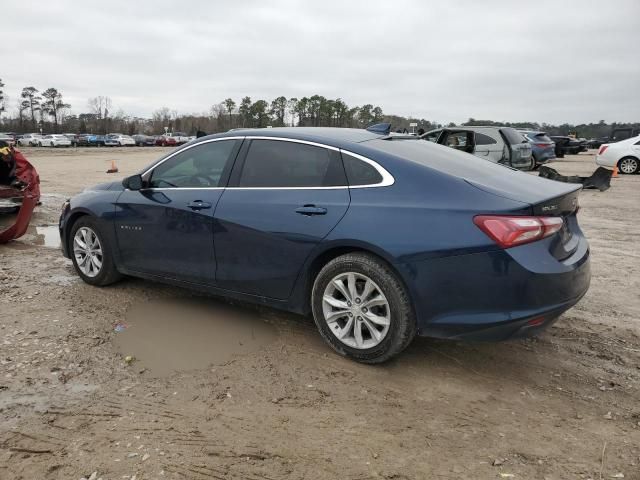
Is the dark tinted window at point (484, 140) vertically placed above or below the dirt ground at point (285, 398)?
above

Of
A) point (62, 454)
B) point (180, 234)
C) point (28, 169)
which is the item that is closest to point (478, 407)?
Result: point (62, 454)

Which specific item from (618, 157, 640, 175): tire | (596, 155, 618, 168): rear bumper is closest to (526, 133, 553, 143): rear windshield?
(596, 155, 618, 168): rear bumper

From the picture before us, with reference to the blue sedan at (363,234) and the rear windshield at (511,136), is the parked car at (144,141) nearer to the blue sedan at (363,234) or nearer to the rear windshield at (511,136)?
the rear windshield at (511,136)

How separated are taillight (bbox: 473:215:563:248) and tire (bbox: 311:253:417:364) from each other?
659mm

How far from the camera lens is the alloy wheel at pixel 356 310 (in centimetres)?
348

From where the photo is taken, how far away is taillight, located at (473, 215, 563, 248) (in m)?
3.09

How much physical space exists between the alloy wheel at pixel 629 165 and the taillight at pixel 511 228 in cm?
1826

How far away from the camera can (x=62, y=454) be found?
2658 mm

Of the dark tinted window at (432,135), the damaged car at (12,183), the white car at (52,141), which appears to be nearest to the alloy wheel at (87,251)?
the damaged car at (12,183)

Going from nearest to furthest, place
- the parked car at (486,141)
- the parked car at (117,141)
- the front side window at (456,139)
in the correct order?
the parked car at (486,141) → the front side window at (456,139) → the parked car at (117,141)

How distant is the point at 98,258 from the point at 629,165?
1912cm

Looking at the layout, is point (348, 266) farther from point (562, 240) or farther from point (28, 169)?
point (28, 169)

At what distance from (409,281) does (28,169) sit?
27.7 feet

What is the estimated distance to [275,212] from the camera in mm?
3861
